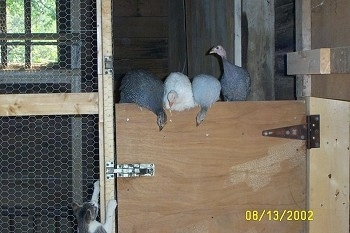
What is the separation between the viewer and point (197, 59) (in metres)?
3.22

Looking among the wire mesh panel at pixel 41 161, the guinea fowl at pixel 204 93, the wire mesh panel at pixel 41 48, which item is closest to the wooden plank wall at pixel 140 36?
the wire mesh panel at pixel 41 48

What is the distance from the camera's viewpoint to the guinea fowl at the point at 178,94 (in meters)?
1.74

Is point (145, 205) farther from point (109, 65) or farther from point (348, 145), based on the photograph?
point (348, 145)

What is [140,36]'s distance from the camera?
388cm

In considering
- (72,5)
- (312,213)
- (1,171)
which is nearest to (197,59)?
(72,5)

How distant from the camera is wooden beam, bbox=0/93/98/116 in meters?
1.67

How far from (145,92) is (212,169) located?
31 centimetres

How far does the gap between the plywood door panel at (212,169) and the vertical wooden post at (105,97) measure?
0.09 ft

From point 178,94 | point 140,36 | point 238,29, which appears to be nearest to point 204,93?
point 178,94

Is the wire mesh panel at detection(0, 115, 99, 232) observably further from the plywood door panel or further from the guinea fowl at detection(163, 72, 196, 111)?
the plywood door panel

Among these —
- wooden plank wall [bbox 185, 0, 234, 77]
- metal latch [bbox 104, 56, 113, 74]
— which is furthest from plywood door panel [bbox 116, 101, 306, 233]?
wooden plank wall [bbox 185, 0, 234, 77]

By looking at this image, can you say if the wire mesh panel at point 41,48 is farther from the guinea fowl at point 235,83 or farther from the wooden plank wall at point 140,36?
the guinea fowl at point 235,83

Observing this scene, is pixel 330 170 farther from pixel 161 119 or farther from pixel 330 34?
pixel 161 119
